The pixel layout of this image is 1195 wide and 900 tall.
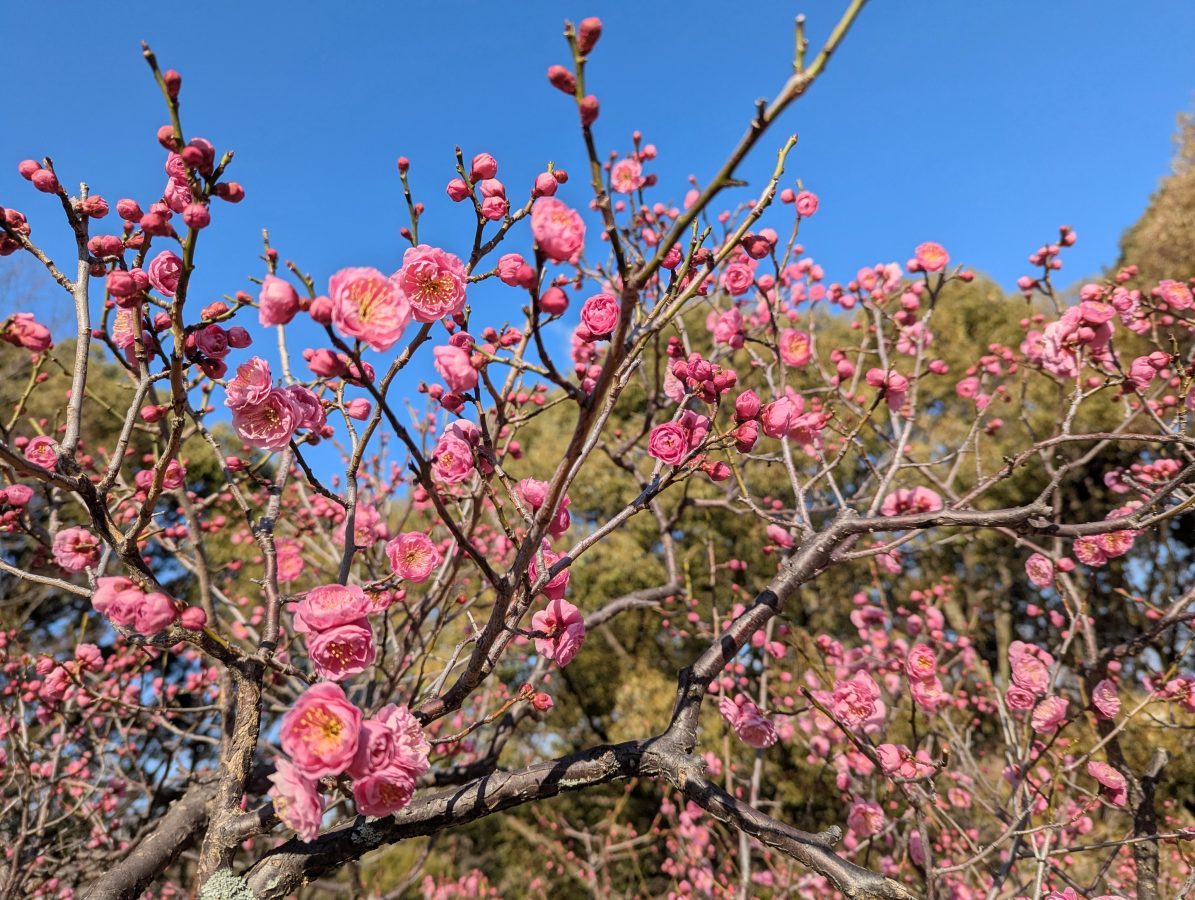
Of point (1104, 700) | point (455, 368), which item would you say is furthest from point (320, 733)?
point (1104, 700)

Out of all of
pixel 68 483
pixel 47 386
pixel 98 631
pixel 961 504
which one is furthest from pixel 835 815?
pixel 47 386

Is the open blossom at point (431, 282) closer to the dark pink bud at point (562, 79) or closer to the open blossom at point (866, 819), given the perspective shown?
the dark pink bud at point (562, 79)

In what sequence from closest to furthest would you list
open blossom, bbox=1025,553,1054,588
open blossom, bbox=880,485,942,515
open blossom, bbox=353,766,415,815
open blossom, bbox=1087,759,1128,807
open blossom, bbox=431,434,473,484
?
1. open blossom, bbox=353,766,415,815
2. open blossom, bbox=431,434,473,484
3. open blossom, bbox=1087,759,1128,807
4. open blossom, bbox=880,485,942,515
5. open blossom, bbox=1025,553,1054,588

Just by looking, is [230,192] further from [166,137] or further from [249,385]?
[249,385]

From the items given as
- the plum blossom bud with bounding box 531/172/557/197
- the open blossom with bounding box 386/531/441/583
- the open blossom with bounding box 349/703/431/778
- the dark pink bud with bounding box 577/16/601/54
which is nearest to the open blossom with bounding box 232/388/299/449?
the open blossom with bounding box 386/531/441/583

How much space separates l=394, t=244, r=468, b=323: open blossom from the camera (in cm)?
110

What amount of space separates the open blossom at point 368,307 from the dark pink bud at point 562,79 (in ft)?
1.19

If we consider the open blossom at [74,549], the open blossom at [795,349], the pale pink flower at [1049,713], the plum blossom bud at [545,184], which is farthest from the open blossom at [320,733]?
the pale pink flower at [1049,713]

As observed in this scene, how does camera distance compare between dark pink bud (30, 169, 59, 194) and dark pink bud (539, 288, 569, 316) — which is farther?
dark pink bud (30, 169, 59, 194)

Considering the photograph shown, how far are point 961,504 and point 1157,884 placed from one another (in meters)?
1.37

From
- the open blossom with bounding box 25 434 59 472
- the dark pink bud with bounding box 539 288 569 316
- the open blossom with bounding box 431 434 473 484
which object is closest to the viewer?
the dark pink bud with bounding box 539 288 569 316

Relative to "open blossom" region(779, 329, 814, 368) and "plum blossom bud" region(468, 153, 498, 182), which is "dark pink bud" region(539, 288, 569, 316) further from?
"open blossom" region(779, 329, 814, 368)

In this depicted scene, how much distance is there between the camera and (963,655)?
3688mm

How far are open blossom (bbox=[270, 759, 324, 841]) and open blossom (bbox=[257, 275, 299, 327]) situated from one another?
0.67 meters
